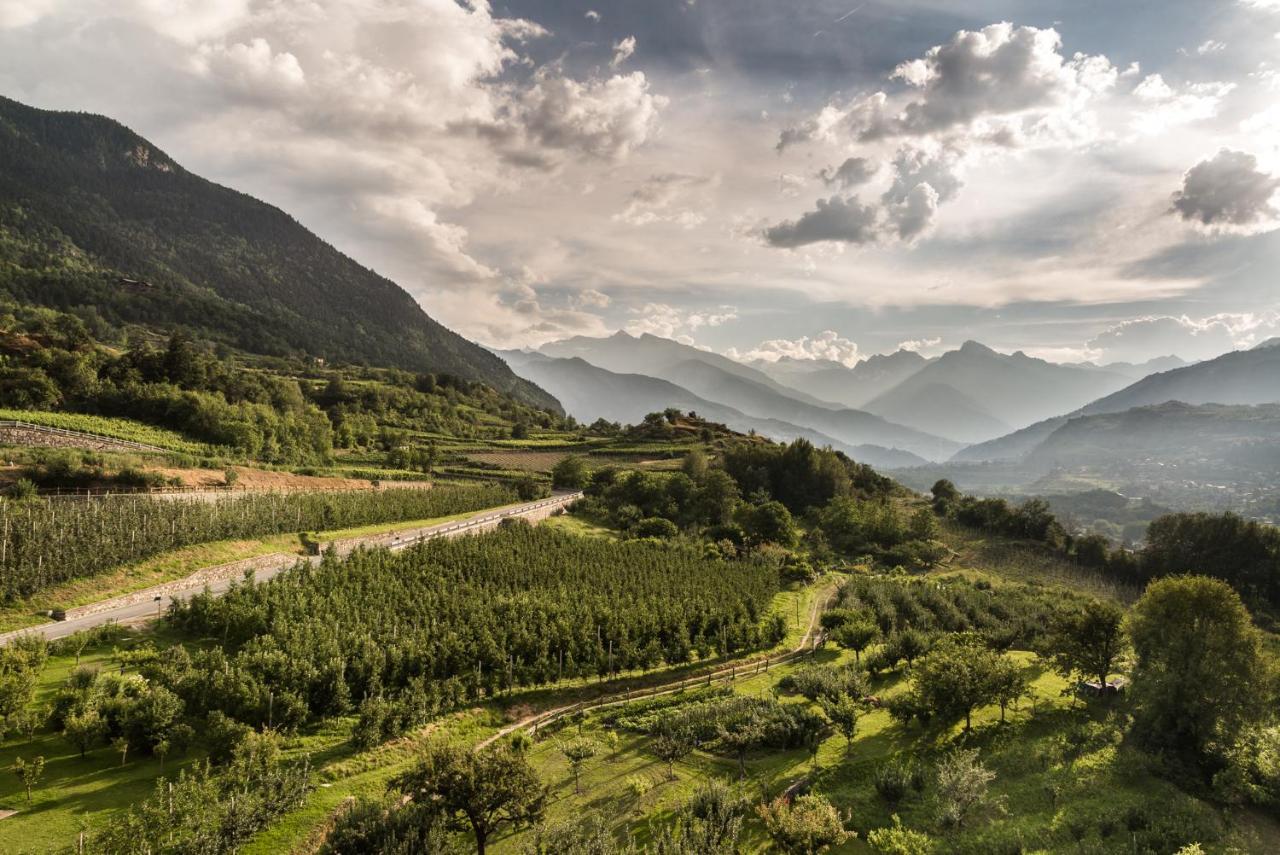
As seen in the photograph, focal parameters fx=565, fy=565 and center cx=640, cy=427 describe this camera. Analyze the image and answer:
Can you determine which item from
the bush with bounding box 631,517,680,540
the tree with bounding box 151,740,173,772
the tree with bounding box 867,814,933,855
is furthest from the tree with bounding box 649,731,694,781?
the bush with bounding box 631,517,680,540

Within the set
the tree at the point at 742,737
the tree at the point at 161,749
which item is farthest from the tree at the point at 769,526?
the tree at the point at 161,749

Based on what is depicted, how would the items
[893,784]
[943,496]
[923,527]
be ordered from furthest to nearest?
[943,496]
[923,527]
[893,784]

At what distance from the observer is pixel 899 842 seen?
16.2m

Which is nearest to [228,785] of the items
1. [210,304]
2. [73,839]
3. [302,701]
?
[73,839]

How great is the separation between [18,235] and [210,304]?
49.5 m

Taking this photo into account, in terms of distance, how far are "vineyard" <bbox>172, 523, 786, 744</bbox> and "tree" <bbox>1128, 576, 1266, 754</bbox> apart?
18.6m

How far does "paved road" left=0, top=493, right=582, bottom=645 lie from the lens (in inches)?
1064

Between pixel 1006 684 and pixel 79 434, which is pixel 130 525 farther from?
pixel 1006 684

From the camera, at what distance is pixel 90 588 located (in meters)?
30.2

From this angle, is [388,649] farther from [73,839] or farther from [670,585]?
[670,585]

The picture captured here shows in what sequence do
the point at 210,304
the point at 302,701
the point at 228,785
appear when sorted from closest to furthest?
the point at 228,785
the point at 302,701
the point at 210,304

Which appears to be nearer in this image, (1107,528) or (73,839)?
(73,839)

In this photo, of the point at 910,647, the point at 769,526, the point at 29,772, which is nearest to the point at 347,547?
the point at 29,772

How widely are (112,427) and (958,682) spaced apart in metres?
72.5
